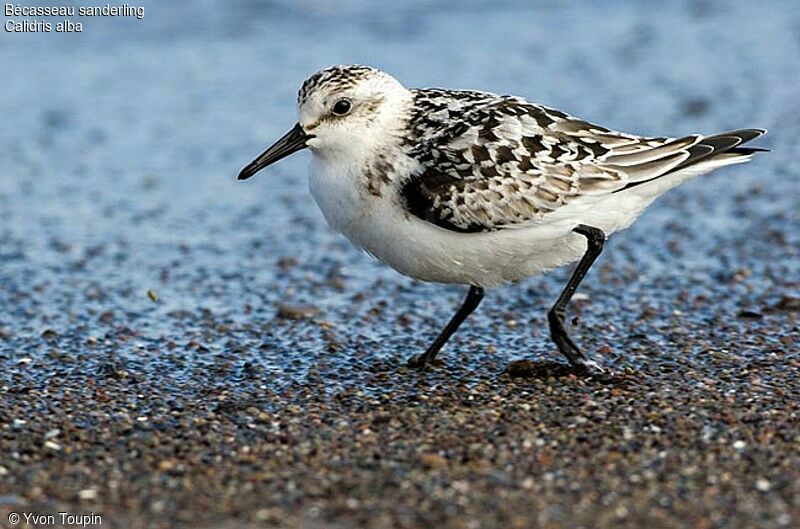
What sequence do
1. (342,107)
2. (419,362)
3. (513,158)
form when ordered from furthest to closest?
(419,362), (342,107), (513,158)

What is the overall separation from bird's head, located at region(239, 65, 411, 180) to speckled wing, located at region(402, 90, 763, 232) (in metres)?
0.17

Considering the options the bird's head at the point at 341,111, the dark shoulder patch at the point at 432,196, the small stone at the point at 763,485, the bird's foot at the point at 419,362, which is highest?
the bird's head at the point at 341,111

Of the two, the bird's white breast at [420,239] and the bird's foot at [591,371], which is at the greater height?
the bird's white breast at [420,239]

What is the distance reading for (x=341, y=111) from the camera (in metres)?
6.57

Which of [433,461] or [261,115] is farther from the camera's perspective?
[261,115]

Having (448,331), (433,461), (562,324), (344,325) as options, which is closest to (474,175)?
(562,324)

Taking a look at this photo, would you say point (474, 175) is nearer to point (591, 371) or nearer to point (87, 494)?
point (591, 371)

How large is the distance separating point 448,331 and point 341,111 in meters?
1.36

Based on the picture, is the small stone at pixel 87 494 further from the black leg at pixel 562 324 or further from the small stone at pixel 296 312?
the small stone at pixel 296 312

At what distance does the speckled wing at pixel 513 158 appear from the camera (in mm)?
6266

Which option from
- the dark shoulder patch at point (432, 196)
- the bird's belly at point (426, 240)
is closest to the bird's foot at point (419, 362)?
the bird's belly at point (426, 240)

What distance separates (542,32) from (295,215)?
5.89 m

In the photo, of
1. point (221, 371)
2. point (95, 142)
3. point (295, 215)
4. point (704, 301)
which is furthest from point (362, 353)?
point (95, 142)

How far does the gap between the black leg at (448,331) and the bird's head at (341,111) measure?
1107 millimetres
